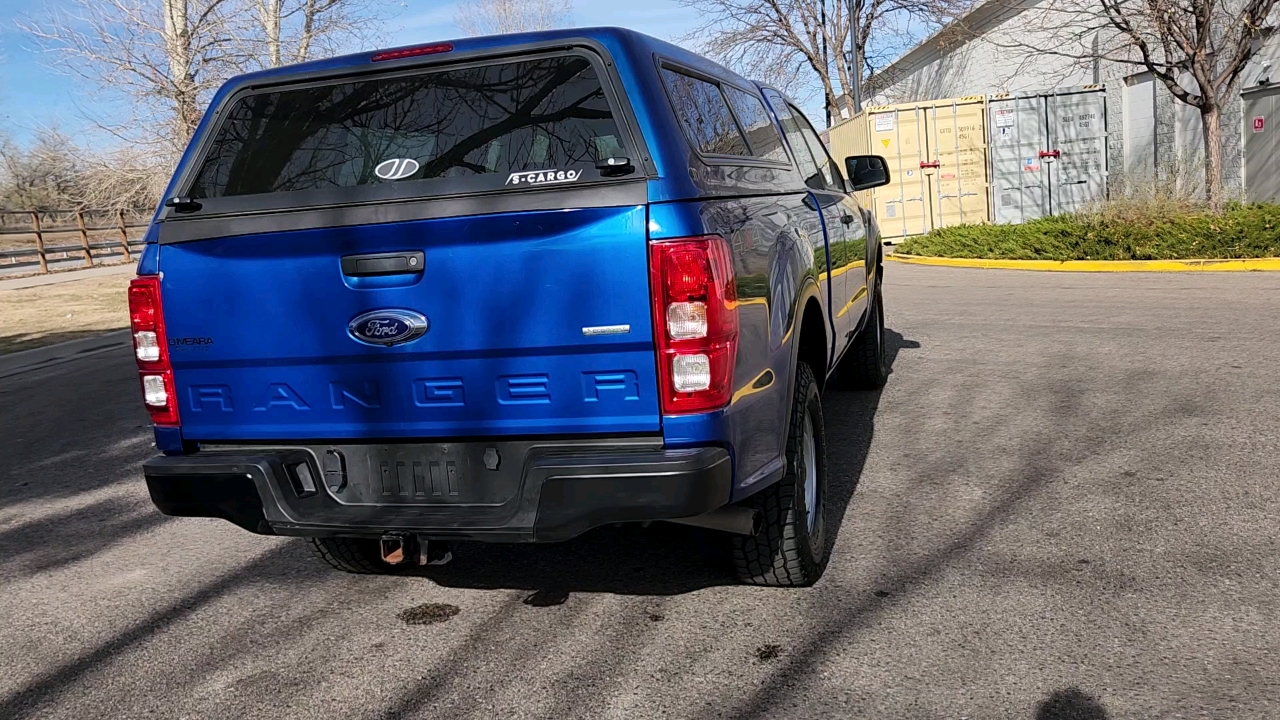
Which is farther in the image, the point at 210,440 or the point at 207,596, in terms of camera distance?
the point at 207,596

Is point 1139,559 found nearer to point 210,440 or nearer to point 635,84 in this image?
point 635,84

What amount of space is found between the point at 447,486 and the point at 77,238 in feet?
135

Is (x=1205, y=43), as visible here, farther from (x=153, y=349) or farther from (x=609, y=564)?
(x=153, y=349)

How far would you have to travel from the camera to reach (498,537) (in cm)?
317

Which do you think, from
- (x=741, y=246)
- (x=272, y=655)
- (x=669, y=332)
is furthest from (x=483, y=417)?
(x=272, y=655)

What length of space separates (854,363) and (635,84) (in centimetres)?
415

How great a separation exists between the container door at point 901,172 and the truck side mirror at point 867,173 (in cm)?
1403

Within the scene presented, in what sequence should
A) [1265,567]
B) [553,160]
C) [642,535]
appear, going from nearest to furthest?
[553,160] < [1265,567] < [642,535]

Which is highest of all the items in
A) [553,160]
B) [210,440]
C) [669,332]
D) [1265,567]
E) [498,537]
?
[553,160]

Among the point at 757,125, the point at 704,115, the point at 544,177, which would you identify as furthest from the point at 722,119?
the point at 544,177

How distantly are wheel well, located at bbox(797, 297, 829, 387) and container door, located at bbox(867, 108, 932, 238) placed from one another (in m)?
16.1

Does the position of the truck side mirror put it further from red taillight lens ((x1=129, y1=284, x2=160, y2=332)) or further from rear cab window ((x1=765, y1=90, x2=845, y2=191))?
red taillight lens ((x1=129, y1=284, x2=160, y2=332))

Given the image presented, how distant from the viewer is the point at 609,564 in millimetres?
4297

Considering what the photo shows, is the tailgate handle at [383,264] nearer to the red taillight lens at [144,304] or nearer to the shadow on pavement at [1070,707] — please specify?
the red taillight lens at [144,304]
